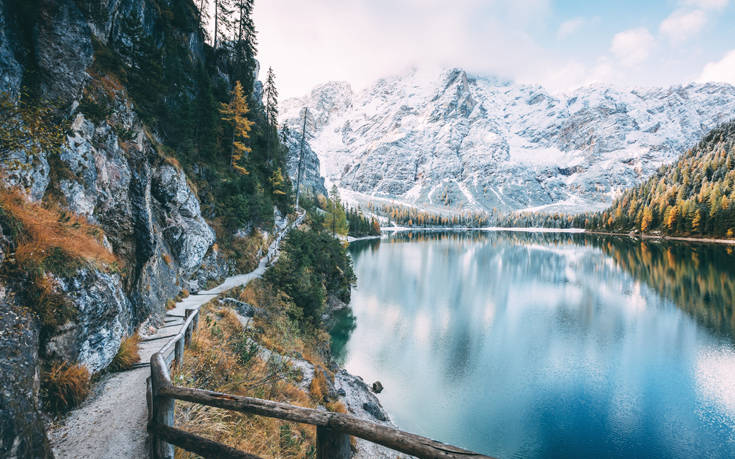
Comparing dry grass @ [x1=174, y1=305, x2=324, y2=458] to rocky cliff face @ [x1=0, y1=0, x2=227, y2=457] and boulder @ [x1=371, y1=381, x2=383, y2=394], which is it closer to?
rocky cliff face @ [x1=0, y1=0, x2=227, y2=457]

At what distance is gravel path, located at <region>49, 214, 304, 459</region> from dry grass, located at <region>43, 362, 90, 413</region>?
219mm

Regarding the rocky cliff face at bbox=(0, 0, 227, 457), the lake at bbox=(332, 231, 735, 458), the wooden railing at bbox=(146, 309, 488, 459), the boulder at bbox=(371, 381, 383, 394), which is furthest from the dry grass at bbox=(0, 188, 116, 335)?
the boulder at bbox=(371, 381, 383, 394)

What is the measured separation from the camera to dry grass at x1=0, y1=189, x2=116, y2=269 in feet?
19.3

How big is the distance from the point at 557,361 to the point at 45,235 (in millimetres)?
30417

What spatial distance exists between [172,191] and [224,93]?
74.1 feet

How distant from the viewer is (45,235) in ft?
21.3

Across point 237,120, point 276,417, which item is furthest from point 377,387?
point 237,120

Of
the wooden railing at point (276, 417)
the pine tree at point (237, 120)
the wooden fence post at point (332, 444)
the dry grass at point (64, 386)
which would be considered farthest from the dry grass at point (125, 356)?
the pine tree at point (237, 120)

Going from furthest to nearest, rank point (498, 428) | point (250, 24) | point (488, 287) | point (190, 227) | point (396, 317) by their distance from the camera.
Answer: point (488, 287), point (250, 24), point (396, 317), point (190, 227), point (498, 428)

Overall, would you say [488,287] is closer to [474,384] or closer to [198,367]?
[474,384]

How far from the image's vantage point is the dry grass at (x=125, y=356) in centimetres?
819

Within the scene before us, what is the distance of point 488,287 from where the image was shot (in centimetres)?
5053

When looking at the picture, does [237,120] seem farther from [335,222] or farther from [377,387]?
[335,222]

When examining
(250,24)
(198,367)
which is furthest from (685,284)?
(250,24)
